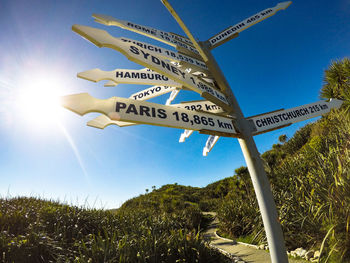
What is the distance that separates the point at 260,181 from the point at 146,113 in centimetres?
130

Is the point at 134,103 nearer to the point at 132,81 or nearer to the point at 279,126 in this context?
the point at 132,81

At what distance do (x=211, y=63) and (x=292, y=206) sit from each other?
15.6ft

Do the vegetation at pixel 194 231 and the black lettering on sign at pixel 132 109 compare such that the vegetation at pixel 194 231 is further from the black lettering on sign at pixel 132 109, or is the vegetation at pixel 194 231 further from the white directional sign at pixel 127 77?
the black lettering on sign at pixel 132 109

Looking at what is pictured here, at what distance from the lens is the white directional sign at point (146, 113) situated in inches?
47.6

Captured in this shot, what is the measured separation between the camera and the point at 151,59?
150 cm

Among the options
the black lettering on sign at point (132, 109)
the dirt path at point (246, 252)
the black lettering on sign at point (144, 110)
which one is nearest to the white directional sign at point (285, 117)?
the black lettering on sign at point (144, 110)

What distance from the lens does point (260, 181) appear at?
1.71 metres

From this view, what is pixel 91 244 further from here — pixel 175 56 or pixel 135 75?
pixel 175 56

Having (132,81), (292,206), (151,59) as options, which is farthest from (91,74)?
(292,206)

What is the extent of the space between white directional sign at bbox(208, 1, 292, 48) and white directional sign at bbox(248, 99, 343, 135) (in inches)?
50.9

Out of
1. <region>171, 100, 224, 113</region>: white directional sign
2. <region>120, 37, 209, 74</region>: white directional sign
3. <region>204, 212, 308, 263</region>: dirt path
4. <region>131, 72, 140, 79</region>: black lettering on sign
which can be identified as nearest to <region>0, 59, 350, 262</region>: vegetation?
<region>204, 212, 308, 263</region>: dirt path

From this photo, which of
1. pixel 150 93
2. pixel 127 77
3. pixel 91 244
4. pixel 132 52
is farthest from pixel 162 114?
pixel 91 244

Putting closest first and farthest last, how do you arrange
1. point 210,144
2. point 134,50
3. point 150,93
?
point 134,50
point 210,144
point 150,93

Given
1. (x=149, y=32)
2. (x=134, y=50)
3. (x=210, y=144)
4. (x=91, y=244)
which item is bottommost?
(x=91, y=244)
